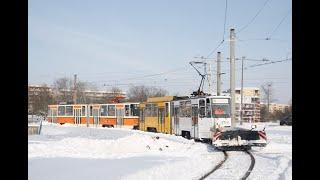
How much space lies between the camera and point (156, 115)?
32906 millimetres

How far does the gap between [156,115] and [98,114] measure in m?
14.9

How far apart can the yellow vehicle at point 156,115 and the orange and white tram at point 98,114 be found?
14.4 feet

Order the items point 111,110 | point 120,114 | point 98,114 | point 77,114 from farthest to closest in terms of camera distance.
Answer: point 77,114, point 98,114, point 111,110, point 120,114

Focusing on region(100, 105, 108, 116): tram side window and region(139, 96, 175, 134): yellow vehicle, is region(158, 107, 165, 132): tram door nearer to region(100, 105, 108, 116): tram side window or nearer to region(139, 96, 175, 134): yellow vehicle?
region(139, 96, 175, 134): yellow vehicle

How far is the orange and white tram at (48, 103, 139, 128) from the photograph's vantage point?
41594mm

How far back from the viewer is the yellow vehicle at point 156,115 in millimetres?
30505

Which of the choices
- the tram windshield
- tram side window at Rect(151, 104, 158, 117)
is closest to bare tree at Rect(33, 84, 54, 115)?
tram side window at Rect(151, 104, 158, 117)

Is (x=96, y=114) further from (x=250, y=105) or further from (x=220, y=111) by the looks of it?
(x=250, y=105)

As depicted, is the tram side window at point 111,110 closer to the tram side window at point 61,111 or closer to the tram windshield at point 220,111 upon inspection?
the tram side window at point 61,111

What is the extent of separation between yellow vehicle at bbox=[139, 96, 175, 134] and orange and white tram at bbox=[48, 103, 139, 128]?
172 inches

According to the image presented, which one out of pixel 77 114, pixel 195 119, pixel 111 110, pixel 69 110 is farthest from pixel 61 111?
pixel 195 119
